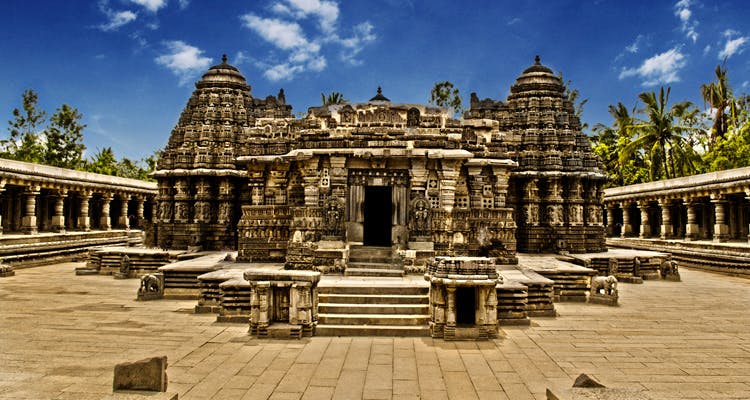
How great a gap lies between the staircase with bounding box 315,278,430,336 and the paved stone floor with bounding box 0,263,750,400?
34 cm

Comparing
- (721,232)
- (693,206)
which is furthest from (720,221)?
(693,206)

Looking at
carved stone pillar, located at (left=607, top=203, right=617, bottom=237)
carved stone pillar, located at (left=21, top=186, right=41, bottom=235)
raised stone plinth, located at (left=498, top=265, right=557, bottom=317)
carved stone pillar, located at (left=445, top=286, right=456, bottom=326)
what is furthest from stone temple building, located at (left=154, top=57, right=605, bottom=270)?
carved stone pillar, located at (left=607, top=203, right=617, bottom=237)

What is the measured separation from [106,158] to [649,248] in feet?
147

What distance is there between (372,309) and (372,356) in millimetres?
1895

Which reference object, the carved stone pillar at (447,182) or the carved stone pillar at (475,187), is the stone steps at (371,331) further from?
the carved stone pillar at (475,187)

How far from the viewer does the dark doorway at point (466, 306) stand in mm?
8383

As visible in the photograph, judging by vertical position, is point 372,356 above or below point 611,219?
below

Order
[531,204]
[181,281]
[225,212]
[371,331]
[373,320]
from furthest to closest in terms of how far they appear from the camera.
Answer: [225,212] < [531,204] < [181,281] < [373,320] < [371,331]

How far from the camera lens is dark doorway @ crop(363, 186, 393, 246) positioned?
1573 centimetres

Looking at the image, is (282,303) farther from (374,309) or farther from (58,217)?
(58,217)

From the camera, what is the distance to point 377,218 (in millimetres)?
15812

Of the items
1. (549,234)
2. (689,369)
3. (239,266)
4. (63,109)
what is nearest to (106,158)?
(63,109)

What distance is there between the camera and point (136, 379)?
4047 mm

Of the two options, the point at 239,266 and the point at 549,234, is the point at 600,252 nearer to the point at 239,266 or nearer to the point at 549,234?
the point at 549,234
